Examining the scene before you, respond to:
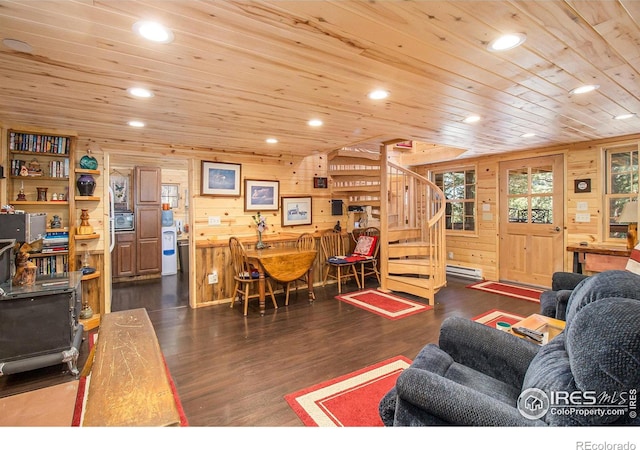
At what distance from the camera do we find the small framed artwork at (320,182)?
5375 millimetres

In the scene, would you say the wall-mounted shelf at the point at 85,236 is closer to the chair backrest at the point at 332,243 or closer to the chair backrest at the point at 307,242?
the chair backrest at the point at 307,242

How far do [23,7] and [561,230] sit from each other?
19.4 feet

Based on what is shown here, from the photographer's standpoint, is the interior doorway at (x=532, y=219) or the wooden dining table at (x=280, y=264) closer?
the wooden dining table at (x=280, y=264)

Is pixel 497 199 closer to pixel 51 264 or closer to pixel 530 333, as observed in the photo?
pixel 530 333

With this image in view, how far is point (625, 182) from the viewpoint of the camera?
166 inches

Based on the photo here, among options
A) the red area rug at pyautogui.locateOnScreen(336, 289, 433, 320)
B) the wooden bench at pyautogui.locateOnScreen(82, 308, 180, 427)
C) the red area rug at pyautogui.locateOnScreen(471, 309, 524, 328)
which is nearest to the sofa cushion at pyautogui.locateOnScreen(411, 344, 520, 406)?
the wooden bench at pyautogui.locateOnScreen(82, 308, 180, 427)

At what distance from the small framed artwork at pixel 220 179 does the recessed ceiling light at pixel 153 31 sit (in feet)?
9.62

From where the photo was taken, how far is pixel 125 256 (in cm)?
571

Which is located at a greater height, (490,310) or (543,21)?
(543,21)

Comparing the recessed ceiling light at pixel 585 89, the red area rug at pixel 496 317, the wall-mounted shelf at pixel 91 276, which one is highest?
the recessed ceiling light at pixel 585 89

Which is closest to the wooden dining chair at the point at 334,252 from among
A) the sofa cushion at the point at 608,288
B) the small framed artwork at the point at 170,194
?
the small framed artwork at the point at 170,194

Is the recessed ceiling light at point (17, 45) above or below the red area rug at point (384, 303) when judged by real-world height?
above
